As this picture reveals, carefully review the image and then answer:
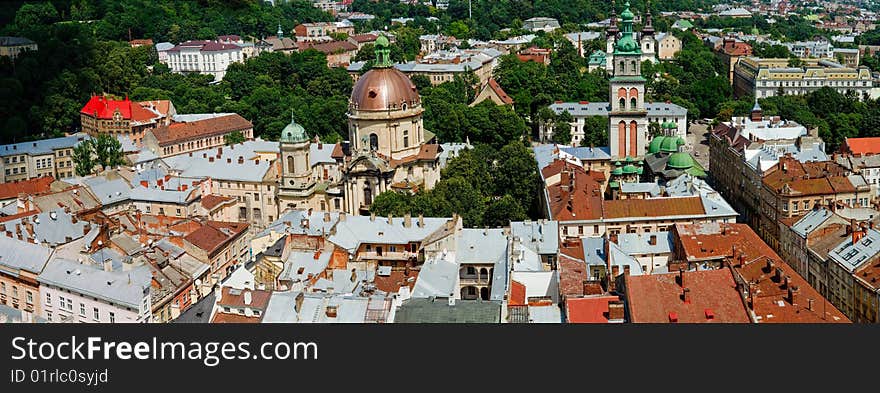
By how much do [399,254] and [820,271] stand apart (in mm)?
15071

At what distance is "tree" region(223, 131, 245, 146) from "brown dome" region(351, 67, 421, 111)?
57.6 feet

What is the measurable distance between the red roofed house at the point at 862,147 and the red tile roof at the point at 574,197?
52.5 ft

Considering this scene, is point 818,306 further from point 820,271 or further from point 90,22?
point 90,22

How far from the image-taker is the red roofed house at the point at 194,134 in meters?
63.2

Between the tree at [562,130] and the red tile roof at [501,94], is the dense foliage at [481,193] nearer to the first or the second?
the tree at [562,130]

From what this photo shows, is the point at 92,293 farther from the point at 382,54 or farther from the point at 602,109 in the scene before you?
the point at 602,109

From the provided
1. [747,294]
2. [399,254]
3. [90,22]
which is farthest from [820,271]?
[90,22]

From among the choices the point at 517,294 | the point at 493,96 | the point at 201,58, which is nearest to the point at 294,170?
the point at 517,294

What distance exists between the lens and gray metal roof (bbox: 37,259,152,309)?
32.6 meters

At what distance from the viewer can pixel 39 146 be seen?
200ft

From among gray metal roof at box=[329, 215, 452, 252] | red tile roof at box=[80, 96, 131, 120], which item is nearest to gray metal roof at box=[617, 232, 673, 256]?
gray metal roof at box=[329, 215, 452, 252]

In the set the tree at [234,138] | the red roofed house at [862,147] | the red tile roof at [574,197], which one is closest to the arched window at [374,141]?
the red tile roof at [574,197]

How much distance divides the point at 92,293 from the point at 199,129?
35.0 metres

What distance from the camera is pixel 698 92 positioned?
85.2 metres
